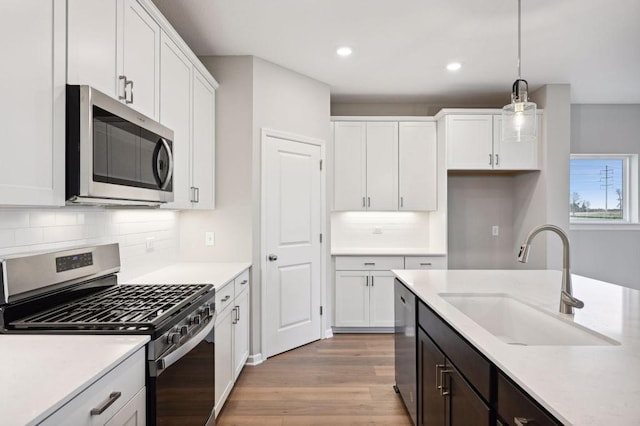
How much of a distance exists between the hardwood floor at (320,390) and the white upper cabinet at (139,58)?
197cm

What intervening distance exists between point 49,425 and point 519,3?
315 cm

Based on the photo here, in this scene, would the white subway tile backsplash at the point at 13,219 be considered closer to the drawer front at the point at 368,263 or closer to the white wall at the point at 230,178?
the white wall at the point at 230,178

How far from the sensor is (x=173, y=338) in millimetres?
1490

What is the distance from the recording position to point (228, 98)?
11.0ft

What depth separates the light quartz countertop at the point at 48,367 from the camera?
0.84 meters

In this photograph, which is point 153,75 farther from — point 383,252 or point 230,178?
point 383,252

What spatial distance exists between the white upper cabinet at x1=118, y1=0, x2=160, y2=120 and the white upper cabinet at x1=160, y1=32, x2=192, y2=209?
Result: 0.31ft

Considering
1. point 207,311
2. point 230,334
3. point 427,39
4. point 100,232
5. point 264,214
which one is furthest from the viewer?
point 264,214

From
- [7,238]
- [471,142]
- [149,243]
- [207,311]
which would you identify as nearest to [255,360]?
[149,243]

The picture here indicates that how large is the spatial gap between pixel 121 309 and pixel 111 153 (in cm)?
65

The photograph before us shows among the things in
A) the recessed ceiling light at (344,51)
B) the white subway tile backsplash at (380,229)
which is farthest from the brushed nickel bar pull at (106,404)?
the white subway tile backsplash at (380,229)

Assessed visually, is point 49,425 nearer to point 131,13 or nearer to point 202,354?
point 202,354

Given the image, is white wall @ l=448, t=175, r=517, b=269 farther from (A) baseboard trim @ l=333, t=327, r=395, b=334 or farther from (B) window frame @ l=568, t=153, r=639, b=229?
(A) baseboard trim @ l=333, t=327, r=395, b=334

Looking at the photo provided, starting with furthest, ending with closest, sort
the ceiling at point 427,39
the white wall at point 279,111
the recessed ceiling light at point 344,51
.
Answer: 1. the white wall at point 279,111
2. the recessed ceiling light at point 344,51
3. the ceiling at point 427,39
